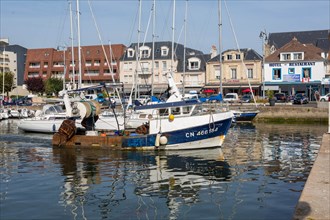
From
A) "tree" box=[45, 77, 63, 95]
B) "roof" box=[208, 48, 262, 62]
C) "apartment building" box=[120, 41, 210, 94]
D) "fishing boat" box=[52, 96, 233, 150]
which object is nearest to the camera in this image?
"fishing boat" box=[52, 96, 233, 150]

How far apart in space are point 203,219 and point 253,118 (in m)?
39.8

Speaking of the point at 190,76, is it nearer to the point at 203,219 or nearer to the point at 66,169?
the point at 66,169

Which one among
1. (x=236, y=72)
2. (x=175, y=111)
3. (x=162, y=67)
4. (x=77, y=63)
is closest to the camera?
(x=175, y=111)

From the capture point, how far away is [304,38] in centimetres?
8206

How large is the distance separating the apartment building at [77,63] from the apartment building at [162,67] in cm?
360

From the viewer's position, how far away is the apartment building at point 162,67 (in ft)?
253

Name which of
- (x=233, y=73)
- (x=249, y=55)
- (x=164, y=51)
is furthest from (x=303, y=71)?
(x=164, y=51)

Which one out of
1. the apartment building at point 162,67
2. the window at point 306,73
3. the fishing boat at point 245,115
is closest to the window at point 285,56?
the window at point 306,73

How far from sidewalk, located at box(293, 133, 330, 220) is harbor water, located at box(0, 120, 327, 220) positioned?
1.13 metres

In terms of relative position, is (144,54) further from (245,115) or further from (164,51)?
(245,115)

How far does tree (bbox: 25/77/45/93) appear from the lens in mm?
96250

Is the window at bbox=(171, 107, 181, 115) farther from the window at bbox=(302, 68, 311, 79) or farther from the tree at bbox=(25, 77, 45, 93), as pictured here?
the tree at bbox=(25, 77, 45, 93)

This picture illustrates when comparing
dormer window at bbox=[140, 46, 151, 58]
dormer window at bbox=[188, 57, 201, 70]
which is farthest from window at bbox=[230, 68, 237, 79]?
dormer window at bbox=[140, 46, 151, 58]

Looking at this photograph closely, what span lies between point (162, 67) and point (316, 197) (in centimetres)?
7128
